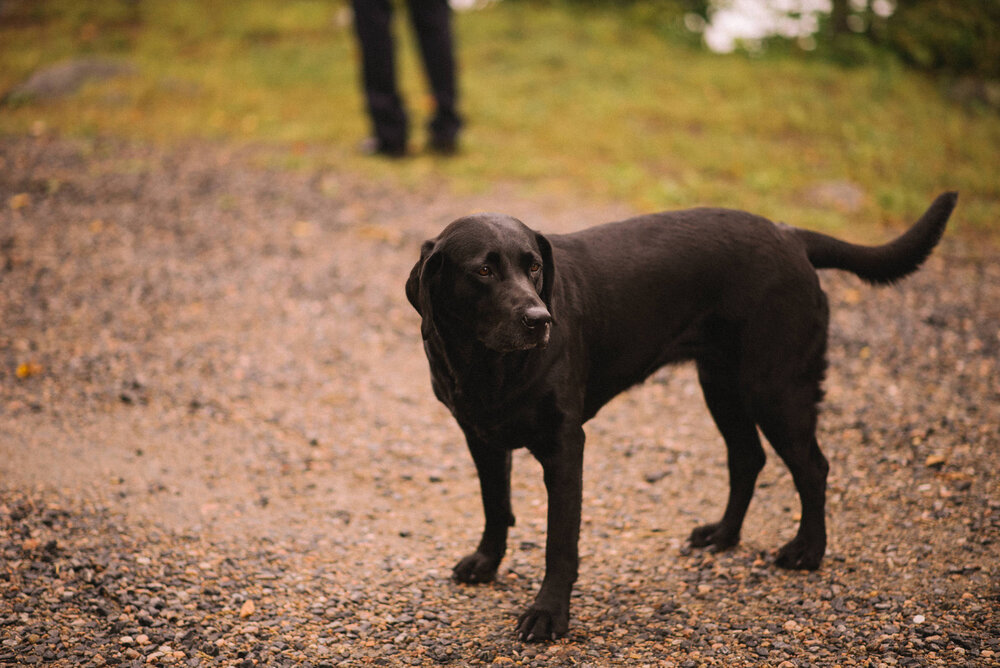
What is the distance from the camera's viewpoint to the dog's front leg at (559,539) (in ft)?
9.79

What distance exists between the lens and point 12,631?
2.89 m

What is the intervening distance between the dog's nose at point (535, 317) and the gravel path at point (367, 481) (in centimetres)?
117

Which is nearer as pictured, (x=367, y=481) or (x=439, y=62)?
(x=367, y=481)

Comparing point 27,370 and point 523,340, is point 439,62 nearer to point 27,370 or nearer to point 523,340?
point 27,370

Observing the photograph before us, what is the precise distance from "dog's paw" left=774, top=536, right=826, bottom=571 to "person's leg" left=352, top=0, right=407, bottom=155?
20.3 feet

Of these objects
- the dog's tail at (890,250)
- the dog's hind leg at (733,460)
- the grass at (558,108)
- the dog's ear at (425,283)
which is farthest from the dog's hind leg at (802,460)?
the grass at (558,108)

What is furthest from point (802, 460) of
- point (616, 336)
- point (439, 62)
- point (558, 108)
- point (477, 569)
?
point (558, 108)

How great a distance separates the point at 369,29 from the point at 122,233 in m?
2.95

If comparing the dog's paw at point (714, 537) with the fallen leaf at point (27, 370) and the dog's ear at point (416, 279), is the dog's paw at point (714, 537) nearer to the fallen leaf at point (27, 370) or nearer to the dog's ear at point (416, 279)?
the dog's ear at point (416, 279)

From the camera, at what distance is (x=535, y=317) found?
104 inches

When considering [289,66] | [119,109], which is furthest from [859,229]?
[119,109]

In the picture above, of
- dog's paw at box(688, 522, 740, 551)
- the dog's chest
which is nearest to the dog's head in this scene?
the dog's chest

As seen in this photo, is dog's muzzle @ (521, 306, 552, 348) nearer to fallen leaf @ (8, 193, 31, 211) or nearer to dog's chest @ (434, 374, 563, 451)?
dog's chest @ (434, 374, 563, 451)

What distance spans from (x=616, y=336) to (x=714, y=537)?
1112mm
